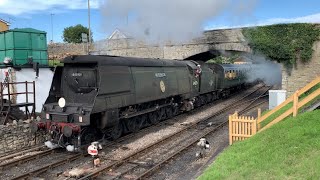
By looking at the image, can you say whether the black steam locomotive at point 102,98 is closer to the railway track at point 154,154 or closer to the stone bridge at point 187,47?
the railway track at point 154,154

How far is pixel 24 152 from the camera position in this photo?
38.2 feet

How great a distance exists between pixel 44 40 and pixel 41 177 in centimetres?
1228

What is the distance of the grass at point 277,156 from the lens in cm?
697

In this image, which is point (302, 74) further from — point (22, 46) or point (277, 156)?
point (22, 46)

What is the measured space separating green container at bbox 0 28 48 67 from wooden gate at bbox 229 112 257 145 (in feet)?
37.7

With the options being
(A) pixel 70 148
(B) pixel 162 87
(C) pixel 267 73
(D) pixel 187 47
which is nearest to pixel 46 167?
(A) pixel 70 148

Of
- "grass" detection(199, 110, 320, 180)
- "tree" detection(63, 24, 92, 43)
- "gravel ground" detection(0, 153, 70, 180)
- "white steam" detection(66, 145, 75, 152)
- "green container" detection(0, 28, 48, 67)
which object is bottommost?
"gravel ground" detection(0, 153, 70, 180)

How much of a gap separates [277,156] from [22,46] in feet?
50.3

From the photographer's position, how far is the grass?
6.97 m

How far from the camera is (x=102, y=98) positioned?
37.2ft

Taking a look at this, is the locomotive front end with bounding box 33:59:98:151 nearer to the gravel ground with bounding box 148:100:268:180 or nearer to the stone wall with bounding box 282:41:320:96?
the gravel ground with bounding box 148:100:268:180

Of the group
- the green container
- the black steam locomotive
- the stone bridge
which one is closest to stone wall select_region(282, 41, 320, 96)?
the stone bridge

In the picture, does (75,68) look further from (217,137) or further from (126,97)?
(217,137)

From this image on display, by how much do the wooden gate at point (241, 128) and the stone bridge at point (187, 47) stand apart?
43.7 ft
